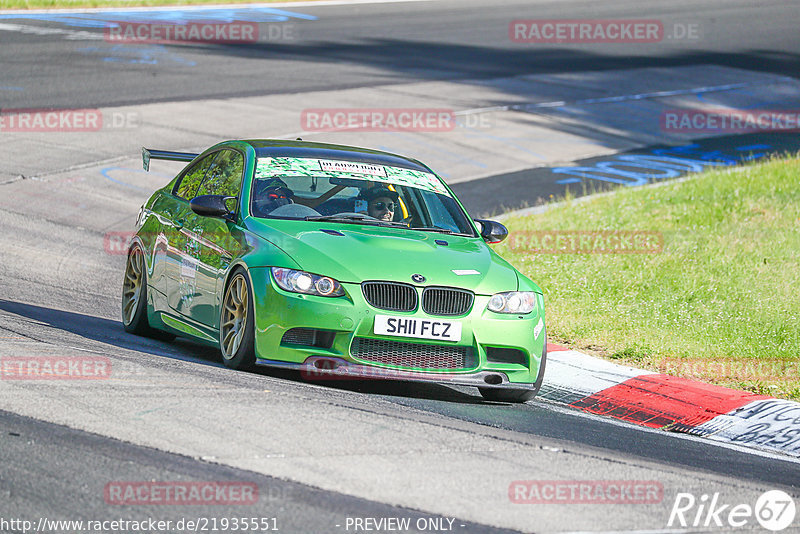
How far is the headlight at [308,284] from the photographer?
25.1ft

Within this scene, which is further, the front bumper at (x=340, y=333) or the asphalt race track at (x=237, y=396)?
the front bumper at (x=340, y=333)

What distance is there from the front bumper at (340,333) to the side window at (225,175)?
144 centimetres

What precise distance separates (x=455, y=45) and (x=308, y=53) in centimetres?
538

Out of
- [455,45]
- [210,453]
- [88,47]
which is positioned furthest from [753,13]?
[210,453]

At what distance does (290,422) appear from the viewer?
6297mm

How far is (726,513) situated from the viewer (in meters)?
5.66

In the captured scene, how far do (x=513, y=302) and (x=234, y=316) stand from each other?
1.83 meters

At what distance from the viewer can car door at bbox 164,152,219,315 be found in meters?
8.95
